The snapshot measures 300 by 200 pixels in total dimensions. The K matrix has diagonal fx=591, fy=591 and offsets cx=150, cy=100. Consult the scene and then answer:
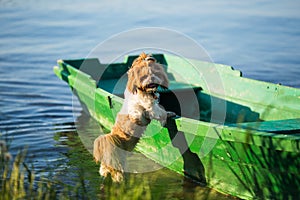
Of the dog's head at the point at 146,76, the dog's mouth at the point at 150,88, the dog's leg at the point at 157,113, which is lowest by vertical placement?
the dog's leg at the point at 157,113

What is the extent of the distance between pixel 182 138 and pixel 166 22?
33.7 feet

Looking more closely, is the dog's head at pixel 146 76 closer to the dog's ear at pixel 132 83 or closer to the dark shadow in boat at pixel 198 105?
the dog's ear at pixel 132 83

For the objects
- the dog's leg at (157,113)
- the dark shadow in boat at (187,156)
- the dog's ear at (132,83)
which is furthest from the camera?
the dark shadow in boat at (187,156)

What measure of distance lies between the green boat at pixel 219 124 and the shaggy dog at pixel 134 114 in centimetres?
39

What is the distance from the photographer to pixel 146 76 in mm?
6797

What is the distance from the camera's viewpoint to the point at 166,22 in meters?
17.2

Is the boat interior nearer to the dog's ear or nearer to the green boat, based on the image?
the green boat

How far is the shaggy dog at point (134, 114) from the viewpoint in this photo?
6.82 metres

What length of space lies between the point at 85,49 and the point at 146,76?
346 inches

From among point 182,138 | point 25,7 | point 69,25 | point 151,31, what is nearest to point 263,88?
point 182,138

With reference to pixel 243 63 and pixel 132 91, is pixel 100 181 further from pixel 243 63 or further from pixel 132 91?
pixel 243 63

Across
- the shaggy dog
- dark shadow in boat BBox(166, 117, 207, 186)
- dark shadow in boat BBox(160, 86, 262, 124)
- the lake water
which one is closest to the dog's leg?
the shaggy dog

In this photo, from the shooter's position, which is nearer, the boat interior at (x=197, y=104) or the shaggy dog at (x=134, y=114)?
the shaggy dog at (x=134, y=114)

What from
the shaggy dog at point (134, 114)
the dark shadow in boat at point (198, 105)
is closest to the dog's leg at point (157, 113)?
the shaggy dog at point (134, 114)
